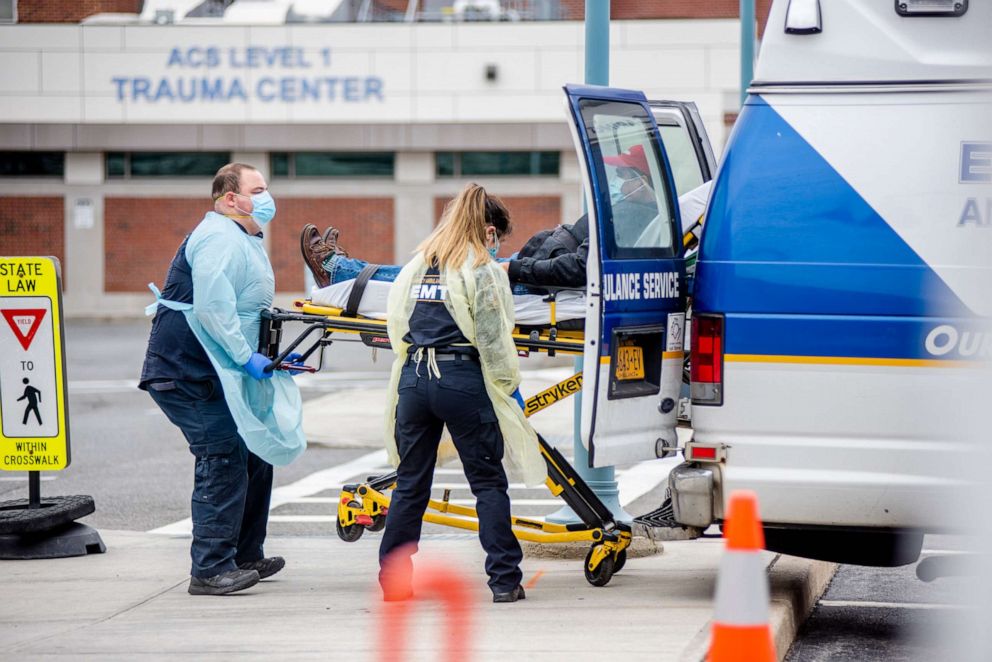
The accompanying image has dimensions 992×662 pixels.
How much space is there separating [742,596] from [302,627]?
276 centimetres

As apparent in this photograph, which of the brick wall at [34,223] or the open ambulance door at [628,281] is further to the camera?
the brick wall at [34,223]

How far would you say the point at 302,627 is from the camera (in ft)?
20.8

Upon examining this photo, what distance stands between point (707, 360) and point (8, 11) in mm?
33525

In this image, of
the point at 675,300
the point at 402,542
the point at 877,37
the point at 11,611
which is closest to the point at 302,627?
the point at 402,542

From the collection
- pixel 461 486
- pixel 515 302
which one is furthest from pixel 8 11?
pixel 515 302

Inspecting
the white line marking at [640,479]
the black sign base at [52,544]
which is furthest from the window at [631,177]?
the white line marking at [640,479]

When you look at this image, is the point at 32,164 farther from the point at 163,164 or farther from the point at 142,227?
the point at 163,164

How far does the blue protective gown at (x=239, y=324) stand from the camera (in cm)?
699

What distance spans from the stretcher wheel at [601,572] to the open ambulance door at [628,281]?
0.66 metres

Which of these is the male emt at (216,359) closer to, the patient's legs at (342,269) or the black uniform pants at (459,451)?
the patient's legs at (342,269)

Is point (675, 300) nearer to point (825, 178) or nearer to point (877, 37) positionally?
point (825, 178)

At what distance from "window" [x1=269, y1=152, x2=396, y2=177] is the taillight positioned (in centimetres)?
2987

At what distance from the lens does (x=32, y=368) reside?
855 cm

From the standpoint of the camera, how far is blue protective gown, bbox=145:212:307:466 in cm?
699
